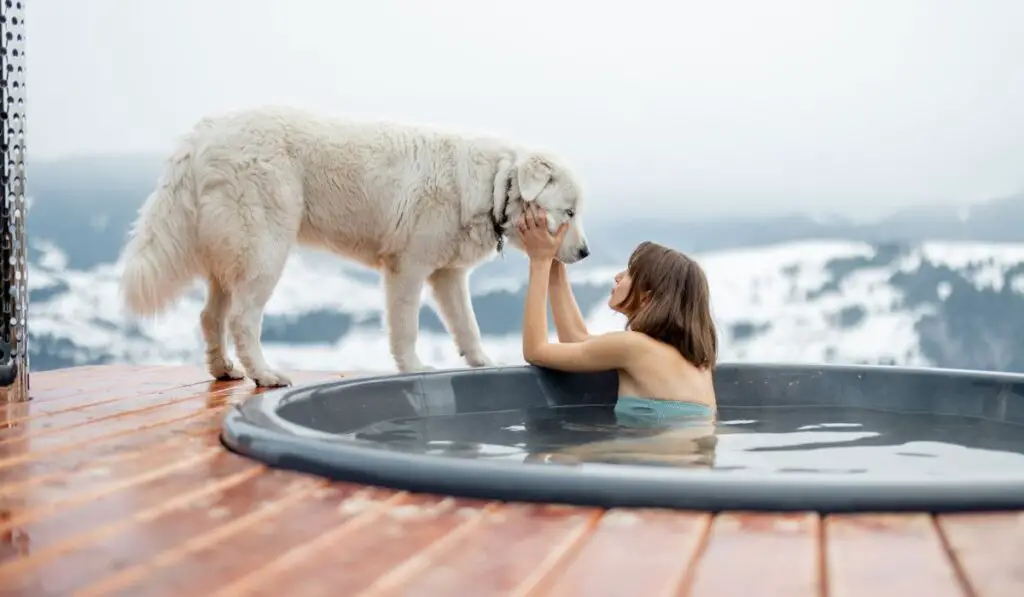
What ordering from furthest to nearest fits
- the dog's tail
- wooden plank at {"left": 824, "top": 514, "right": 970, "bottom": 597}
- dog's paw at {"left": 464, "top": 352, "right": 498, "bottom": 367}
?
dog's paw at {"left": 464, "top": 352, "right": 498, "bottom": 367} → the dog's tail → wooden plank at {"left": 824, "top": 514, "right": 970, "bottom": 597}

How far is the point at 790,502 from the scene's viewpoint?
3.79ft

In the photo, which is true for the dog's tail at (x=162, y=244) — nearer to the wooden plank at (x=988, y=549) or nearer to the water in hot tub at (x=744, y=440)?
the water in hot tub at (x=744, y=440)

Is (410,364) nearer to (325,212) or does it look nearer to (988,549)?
(325,212)

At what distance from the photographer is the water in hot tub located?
2002 millimetres

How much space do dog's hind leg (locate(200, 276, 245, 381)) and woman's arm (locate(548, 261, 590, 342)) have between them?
106 cm

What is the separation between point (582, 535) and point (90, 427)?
1353mm

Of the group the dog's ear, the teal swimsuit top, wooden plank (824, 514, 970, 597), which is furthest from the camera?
the dog's ear

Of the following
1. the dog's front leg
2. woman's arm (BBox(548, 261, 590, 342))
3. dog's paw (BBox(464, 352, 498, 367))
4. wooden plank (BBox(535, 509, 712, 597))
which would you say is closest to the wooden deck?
wooden plank (BBox(535, 509, 712, 597))

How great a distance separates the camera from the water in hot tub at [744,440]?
2.00 m

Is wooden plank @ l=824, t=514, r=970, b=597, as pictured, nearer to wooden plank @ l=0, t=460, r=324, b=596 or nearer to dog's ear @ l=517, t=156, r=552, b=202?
wooden plank @ l=0, t=460, r=324, b=596

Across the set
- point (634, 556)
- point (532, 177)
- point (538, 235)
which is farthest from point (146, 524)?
point (532, 177)

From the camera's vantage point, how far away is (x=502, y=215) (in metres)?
3.15

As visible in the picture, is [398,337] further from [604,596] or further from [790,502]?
[604,596]

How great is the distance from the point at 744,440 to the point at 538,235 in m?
1.00
